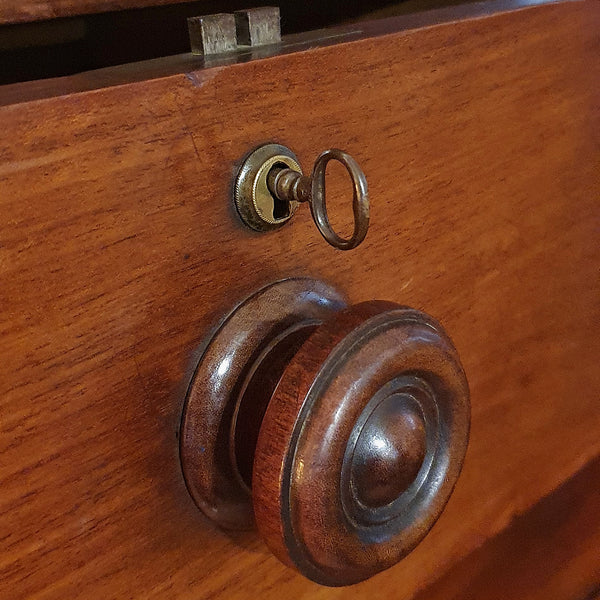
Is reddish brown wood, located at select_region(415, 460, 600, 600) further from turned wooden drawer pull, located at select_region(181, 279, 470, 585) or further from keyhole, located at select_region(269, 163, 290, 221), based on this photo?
keyhole, located at select_region(269, 163, 290, 221)

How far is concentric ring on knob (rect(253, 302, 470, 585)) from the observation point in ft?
1.23

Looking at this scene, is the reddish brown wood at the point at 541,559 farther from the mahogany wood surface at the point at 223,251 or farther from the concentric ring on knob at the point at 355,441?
the concentric ring on knob at the point at 355,441

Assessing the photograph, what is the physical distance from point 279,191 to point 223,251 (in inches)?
1.8

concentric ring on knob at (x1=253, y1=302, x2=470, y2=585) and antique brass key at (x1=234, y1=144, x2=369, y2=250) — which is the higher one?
antique brass key at (x1=234, y1=144, x2=369, y2=250)

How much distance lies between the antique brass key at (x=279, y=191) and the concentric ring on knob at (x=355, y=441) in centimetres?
5

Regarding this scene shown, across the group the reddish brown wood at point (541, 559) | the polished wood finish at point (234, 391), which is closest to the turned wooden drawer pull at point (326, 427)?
the polished wood finish at point (234, 391)

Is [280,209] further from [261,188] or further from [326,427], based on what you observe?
[326,427]

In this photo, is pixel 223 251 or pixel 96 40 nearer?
pixel 223 251

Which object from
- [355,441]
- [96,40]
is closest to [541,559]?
[355,441]

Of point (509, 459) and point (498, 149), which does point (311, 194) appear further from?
point (509, 459)

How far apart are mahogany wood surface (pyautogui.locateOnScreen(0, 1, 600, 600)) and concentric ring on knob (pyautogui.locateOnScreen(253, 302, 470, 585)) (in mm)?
74

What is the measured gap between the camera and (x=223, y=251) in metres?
0.42

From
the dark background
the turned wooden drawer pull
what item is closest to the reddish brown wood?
the turned wooden drawer pull

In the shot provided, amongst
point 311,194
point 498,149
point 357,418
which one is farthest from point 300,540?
point 498,149
